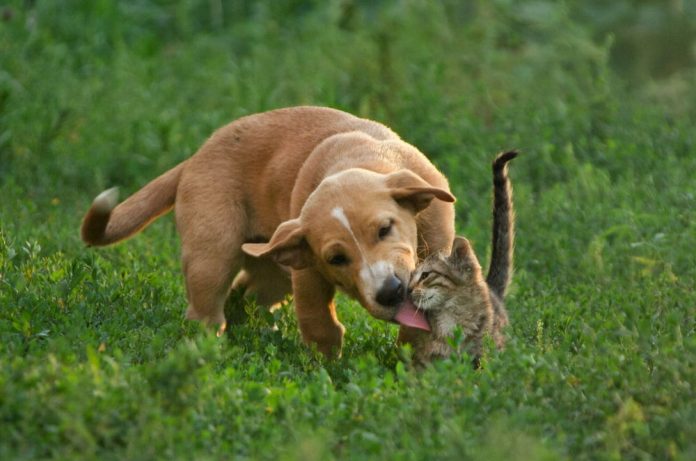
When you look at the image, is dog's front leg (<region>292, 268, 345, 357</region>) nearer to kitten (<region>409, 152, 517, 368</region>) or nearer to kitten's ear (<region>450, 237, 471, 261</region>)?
kitten (<region>409, 152, 517, 368</region>)

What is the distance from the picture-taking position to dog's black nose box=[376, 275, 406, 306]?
606 centimetres

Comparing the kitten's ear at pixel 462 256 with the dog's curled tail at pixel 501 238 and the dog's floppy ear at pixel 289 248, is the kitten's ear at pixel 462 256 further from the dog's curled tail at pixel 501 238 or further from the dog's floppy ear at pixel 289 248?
the dog's floppy ear at pixel 289 248

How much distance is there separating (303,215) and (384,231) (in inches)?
19.4

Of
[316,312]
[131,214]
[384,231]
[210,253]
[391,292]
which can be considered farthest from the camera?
[131,214]

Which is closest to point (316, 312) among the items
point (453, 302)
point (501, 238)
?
point (453, 302)

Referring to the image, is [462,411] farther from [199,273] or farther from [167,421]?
[199,273]

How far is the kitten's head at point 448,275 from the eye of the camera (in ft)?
20.8

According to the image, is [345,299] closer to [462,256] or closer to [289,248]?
[289,248]

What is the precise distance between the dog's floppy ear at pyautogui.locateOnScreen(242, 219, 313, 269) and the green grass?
0.45m

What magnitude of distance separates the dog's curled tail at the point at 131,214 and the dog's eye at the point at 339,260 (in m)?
1.58

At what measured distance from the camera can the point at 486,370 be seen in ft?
17.7

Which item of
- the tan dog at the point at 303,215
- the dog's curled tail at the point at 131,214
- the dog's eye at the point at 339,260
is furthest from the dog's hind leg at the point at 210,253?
the dog's eye at the point at 339,260

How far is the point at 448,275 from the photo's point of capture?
6.38 metres

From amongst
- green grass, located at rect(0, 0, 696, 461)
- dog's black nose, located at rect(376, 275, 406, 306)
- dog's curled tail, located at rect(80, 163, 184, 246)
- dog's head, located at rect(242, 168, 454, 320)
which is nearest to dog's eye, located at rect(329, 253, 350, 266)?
dog's head, located at rect(242, 168, 454, 320)
